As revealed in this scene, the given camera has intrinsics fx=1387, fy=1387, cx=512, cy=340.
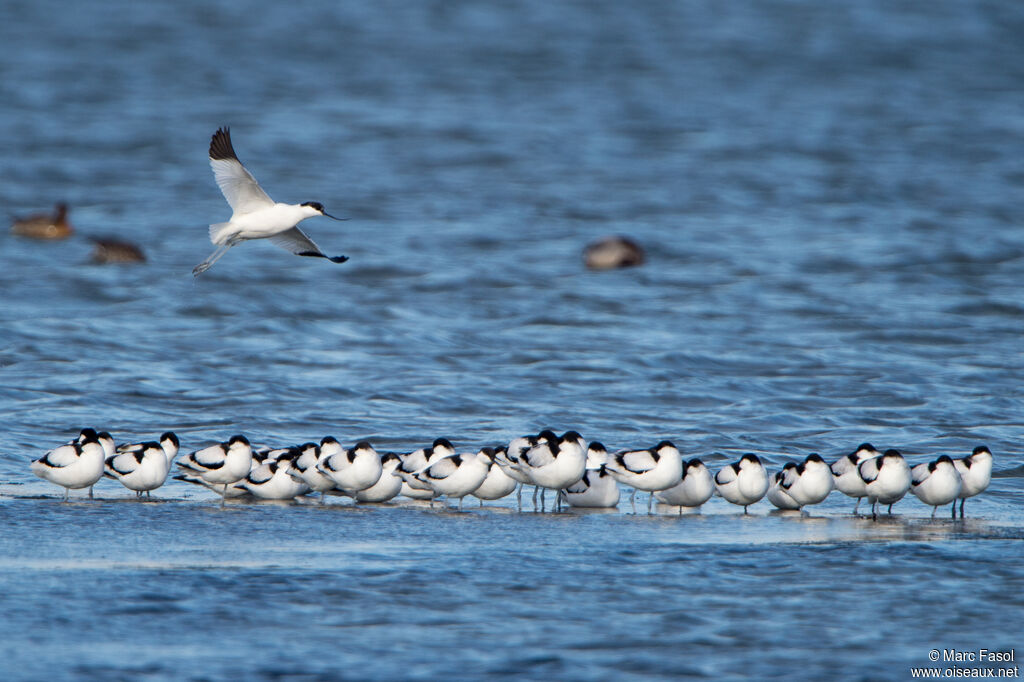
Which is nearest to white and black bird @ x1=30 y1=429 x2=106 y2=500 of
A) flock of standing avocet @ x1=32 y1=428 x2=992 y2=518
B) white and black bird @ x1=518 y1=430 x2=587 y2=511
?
flock of standing avocet @ x1=32 y1=428 x2=992 y2=518

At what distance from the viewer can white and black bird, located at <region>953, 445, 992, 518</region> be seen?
35.2 ft

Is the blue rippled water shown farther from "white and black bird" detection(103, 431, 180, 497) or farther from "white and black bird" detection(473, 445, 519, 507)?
"white and black bird" detection(473, 445, 519, 507)

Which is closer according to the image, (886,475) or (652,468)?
(886,475)

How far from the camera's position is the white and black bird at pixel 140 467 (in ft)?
35.0

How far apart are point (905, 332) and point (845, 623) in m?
12.7

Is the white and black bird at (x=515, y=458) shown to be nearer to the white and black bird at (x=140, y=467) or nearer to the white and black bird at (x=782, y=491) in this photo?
the white and black bird at (x=782, y=491)

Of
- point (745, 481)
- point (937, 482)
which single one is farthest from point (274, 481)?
point (937, 482)

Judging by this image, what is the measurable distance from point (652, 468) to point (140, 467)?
394 centimetres

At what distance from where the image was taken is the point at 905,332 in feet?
62.8

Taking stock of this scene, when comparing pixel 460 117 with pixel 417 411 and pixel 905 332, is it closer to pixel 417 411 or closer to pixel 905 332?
pixel 905 332

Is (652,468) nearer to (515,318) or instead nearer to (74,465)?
(74,465)

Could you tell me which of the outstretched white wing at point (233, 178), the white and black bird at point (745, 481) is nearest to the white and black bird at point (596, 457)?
the white and black bird at point (745, 481)

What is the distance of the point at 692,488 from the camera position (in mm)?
10828

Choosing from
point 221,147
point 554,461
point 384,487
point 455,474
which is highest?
point 221,147
